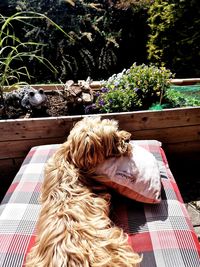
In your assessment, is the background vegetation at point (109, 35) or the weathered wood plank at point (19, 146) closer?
the weathered wood plank at point (19, 146)

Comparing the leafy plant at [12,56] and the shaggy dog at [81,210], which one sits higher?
the leafy plant at [12,56]

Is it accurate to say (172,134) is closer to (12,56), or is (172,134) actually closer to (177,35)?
(177,35)

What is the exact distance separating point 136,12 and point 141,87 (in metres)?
3.09

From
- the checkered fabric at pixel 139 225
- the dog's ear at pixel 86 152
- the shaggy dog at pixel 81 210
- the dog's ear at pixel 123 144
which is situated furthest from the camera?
the dog's ear at pixel 123 144

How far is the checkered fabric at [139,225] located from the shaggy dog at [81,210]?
0.40ft

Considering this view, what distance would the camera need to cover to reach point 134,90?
11.0 ft

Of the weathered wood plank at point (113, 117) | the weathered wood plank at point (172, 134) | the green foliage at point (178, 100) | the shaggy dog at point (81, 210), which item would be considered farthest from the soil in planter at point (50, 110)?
the shaggy dog at point (81, 210)

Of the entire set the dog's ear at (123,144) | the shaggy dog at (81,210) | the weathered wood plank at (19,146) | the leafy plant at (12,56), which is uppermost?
the leafy plant at (12,56)

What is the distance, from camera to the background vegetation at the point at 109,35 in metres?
5.14

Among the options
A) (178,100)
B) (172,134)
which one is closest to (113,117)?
(172,134)

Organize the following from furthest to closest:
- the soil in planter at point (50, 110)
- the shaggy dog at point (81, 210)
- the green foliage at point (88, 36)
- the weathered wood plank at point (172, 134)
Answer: the green foliage at point (88, 36) → the soil in planter at point (50, 110) → the weathered wood plank at point (172, 134) → the shaggy dog at point (81, 210)

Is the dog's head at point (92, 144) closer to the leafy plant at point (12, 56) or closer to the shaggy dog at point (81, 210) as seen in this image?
the shaggy dog at point (81, 210)

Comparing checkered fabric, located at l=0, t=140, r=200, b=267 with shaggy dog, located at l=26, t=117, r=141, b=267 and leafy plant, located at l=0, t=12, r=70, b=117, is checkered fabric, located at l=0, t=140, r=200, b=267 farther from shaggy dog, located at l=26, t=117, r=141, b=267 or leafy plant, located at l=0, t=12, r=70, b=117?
leafy plant, located at l=0, t=12, r=70, b=117

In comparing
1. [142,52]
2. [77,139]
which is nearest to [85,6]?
[142,52]
